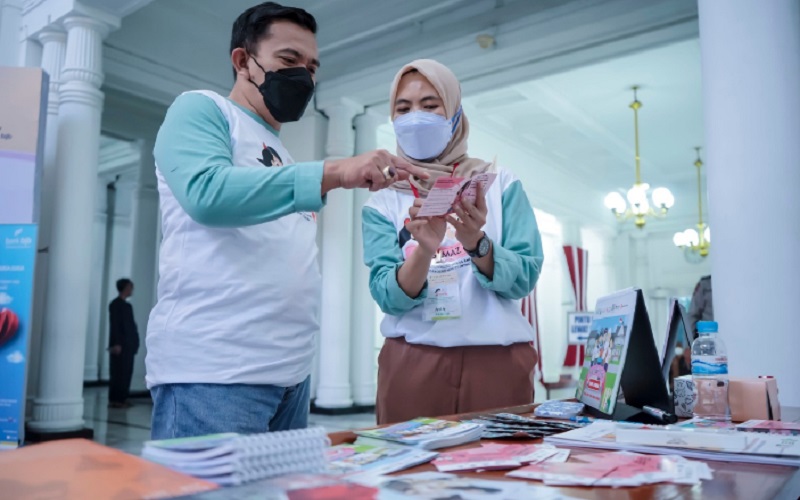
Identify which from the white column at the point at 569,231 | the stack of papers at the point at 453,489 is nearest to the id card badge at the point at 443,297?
the stack of papers at the point at 453,489

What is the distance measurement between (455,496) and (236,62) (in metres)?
1.04

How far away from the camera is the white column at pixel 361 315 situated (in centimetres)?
650

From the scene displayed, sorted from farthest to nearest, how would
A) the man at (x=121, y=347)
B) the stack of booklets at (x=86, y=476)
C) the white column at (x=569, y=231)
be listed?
the white column at (x=569, y=231) → the man at (x=121, y=347) → the stack of booklets at (x=86, y=476)

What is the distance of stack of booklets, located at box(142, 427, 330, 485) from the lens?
581 millimetres

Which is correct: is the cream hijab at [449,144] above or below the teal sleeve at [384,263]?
above

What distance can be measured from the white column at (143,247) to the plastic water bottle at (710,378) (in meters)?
7.64

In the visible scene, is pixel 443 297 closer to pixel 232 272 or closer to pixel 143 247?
pixel 232 272

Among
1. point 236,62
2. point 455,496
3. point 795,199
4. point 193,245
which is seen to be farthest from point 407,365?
point 795,199

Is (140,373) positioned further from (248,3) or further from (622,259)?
(622,259)

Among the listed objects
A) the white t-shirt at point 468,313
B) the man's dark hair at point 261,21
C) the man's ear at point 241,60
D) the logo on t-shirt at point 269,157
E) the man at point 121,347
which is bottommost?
the man at point 121,347

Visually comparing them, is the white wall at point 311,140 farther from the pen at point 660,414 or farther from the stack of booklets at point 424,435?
the stack of booklets at point 424,435

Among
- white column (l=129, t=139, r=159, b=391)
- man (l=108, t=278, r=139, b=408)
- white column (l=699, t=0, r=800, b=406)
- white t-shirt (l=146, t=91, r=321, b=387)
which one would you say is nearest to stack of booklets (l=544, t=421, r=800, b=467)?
white t-shirt (l=146, t=91, r=321, b=387)

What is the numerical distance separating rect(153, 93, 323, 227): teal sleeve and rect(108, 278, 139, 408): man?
659 cm

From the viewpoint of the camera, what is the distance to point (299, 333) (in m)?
1.18
